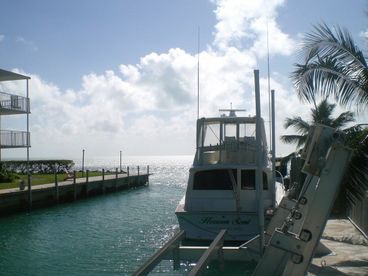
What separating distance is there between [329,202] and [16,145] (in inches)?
1168

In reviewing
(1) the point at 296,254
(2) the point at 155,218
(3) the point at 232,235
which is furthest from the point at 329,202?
(2) the point at 155,218

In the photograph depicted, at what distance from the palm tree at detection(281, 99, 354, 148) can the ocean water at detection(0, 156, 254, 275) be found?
36.6 ft

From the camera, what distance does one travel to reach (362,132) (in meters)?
9.00

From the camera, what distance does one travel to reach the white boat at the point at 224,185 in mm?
14906

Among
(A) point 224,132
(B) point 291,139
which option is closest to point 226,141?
(A) point 224,132

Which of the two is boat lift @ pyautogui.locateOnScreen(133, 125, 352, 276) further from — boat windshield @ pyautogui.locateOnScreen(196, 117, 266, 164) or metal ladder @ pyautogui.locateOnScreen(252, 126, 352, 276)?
boat windshield @ pyautogui.locateOnScreen(196, 117, 266, 164)

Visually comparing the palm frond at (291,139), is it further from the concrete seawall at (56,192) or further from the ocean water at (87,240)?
the concrete seawall at (56,192)

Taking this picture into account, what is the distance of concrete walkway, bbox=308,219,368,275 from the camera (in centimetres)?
880

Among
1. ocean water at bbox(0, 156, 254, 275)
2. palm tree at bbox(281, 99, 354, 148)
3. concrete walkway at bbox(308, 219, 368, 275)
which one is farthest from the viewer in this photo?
palm tree at bbox(281, 99, 354, 148)

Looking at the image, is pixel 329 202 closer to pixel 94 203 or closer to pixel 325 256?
pixel 325 256

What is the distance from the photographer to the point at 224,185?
51.7ft

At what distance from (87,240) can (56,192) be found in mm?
13411

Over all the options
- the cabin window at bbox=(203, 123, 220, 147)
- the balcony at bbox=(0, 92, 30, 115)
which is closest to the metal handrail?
the balcony at bbox=(0, 92, 30, 115)

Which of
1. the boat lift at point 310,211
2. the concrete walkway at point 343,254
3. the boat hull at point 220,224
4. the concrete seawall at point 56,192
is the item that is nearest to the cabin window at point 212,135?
the boat hull at point 220,224
